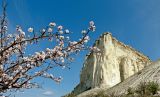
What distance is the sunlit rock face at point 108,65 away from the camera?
205ft

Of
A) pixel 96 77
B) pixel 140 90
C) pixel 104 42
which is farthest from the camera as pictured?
pixel 104 42

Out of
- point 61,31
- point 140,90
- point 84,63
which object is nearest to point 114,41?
point 84,63

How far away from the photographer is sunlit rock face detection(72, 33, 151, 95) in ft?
205

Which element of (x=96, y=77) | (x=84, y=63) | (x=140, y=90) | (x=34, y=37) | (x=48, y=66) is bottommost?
(x=48, y=66)

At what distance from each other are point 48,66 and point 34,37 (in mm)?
798

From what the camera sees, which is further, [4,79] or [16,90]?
[16,90]

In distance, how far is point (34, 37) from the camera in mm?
8305

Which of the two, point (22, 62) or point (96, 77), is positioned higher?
point (96, 77)

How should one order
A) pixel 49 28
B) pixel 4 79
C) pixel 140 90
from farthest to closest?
pixel 140 90 → pixel 49 28 → pixel 4 79

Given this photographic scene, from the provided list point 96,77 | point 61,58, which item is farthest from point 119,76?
point 61,58

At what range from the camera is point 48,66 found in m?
8.52

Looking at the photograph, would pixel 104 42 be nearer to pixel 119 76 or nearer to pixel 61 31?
pixel 119 76

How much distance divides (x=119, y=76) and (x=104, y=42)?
717 centimetres

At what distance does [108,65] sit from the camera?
64.2 meters
